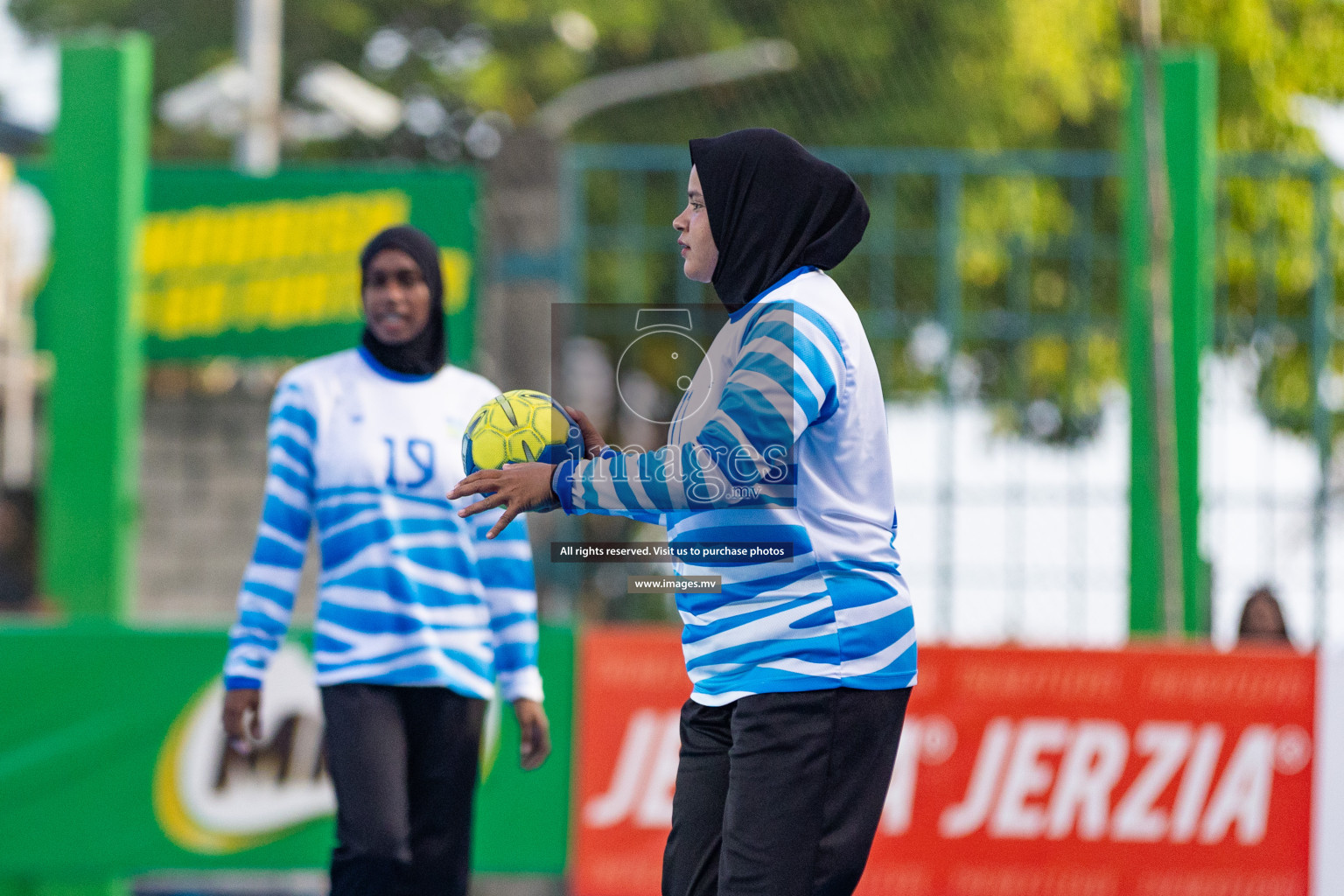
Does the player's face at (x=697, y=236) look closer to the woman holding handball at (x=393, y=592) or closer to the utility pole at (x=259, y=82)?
the woman holding handball at (x=393, y=592)

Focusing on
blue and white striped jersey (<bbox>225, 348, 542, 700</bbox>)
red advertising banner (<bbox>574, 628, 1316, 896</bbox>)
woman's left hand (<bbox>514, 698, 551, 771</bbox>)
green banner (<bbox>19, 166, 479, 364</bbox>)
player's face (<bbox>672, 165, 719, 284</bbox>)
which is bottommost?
red advertising banner (<bbox>574, 628, 1316, 896</bbox>)

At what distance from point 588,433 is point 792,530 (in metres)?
0.42

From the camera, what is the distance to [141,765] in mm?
6074

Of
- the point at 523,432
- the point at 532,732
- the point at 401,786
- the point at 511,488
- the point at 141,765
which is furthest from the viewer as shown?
the point at 141,765

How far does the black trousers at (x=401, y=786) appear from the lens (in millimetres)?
3717

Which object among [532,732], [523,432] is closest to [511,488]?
[523,432]

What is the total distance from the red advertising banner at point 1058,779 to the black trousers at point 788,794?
11.6 feet

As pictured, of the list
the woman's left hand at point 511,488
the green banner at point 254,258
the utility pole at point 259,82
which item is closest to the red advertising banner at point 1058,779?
the green banner at point 254,258

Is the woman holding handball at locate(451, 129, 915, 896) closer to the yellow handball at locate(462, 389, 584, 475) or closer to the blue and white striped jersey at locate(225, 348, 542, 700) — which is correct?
the yellow handball at locate(462, 389, 584, 475)

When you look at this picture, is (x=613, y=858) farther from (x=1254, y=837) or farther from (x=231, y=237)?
(x=231, y=237)

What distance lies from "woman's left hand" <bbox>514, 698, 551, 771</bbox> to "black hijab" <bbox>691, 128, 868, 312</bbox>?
5.46ft

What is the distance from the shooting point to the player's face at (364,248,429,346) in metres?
3.89

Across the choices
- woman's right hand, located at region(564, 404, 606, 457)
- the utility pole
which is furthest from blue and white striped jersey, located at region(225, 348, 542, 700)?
the utility pole

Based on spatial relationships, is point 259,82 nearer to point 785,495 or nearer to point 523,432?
point 523,432
